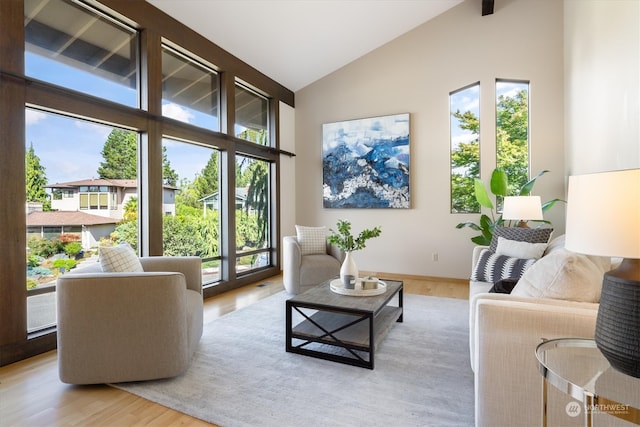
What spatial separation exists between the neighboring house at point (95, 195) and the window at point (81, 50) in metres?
0.82

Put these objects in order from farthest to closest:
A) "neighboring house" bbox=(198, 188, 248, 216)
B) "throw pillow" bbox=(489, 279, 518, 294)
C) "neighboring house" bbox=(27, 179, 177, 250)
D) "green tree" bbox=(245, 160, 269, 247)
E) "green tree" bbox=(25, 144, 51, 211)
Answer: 1. "green tree" bbox=(245, 160, 269, 247)
2. "neighboring house" bbox=(198, 188, 248, 216)
3. "neighboring house" bbox=(27, 179, 177, 250)
4. "green tree" bbox=(25, 144, 51, 211)
5. "throw pillow" bbox=(489, 279, 518, 294)

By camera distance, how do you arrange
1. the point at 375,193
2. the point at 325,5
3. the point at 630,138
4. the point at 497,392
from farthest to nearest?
the point at 375,193 → the point at 325,5 → the point at 630,138 → the point at 497,392

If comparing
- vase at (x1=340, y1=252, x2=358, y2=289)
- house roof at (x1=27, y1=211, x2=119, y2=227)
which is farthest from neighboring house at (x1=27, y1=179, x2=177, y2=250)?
vase at (x1=340, y1=252, x2=358, y2=289)

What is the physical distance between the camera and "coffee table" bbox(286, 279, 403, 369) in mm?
2334

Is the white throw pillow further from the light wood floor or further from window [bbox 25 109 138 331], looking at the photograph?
window [bbox 25 109 138 331]

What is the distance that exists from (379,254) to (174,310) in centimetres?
385

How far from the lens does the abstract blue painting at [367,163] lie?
523 cm

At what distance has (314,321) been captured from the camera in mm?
2660

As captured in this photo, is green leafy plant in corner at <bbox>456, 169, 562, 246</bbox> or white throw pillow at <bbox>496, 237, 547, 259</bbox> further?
green leafy plant in corner at <bbox>456, 169, 562, 246</bbox>

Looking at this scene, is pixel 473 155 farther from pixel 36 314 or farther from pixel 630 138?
pixel 36 314

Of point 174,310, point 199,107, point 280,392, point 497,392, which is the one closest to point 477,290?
point 497,392

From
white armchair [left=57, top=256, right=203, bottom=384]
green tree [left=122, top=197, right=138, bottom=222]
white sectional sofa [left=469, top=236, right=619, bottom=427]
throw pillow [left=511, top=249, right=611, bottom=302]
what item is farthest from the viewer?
green tree [left=122, top=197, right=138, bottom=222]

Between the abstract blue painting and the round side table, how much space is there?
4.01m

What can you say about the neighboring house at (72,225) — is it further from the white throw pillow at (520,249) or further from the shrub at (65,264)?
the white throw pillow at (520,249)
